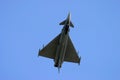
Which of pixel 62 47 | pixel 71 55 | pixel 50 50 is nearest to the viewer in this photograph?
pixel 62 47

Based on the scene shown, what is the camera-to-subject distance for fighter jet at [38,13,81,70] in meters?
60.7

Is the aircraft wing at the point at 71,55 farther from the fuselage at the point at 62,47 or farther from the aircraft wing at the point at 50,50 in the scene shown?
the fuselage at the point at 62,47

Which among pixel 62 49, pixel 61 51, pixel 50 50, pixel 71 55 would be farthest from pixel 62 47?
pixel 71 55

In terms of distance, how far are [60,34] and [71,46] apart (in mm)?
3720

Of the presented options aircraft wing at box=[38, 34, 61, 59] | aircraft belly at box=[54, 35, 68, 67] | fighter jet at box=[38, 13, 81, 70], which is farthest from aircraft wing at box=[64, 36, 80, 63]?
aircraft belly at box=[54, 35, 68, 67]

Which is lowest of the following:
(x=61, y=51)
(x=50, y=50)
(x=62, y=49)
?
(x=61, y=51)

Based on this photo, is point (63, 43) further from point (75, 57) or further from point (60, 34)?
point (75, 57)

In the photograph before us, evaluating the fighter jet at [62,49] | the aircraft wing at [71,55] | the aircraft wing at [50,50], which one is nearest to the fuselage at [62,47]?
the fighter jet at [62,49]

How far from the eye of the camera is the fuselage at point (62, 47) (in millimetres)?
→ 60406

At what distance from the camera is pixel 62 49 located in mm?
61688

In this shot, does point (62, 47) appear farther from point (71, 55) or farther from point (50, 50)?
point (71, 55)

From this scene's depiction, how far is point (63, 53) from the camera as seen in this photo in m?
62.2

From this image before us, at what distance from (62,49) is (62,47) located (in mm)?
322

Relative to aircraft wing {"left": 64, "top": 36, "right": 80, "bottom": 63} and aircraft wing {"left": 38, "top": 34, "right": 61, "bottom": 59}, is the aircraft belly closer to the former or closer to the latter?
aircraft wing {"left": 38, "top": 34, "right": 61, "bottom": 59}
